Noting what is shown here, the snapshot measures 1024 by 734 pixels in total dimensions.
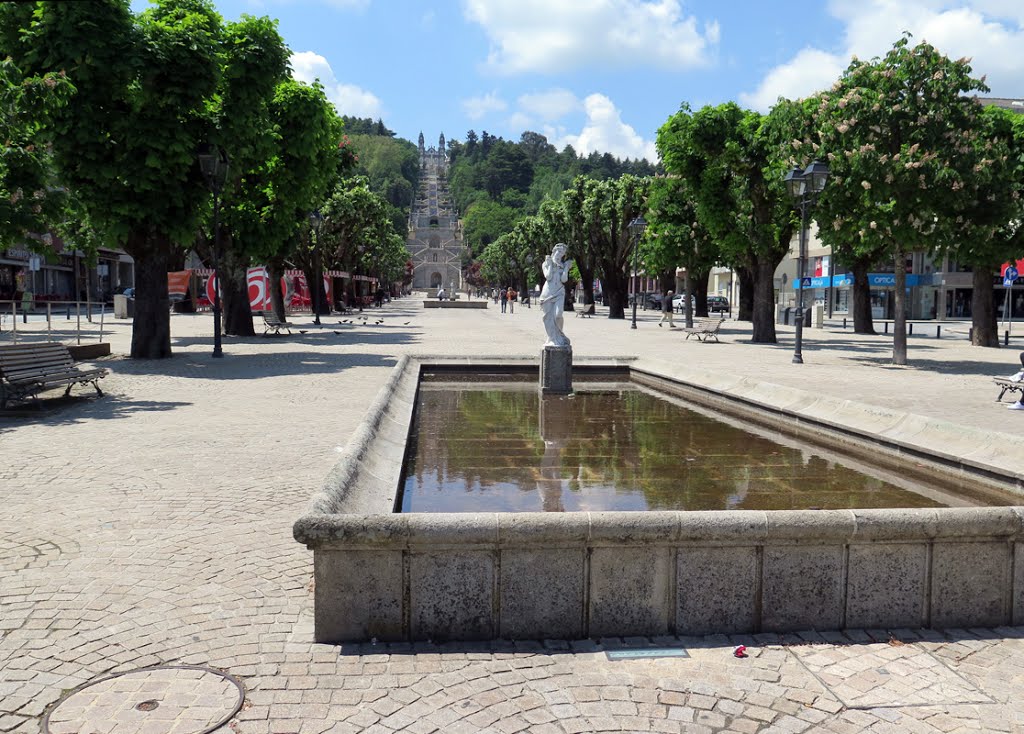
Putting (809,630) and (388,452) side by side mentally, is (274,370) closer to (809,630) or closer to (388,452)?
(388,452)

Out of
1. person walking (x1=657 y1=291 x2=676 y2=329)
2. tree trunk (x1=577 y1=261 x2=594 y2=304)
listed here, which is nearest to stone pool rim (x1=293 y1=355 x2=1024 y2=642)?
person walking (x1=657 y1=291 x2=676 y2=329)

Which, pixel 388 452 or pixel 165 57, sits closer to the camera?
pixel 388 452

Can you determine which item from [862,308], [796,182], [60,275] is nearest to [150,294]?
[796,182]

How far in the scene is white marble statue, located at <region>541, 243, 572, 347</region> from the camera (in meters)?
13.3

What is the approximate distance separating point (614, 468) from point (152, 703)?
15.9 ft

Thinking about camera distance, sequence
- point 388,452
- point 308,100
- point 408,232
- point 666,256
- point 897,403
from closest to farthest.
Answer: point 388,452 → point 897,403 → point 308,100 → point 666,256 → point 408,232

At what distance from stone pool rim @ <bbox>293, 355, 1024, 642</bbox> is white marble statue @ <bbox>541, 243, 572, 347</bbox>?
8790 millimetres

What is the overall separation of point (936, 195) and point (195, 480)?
1617 centimetres

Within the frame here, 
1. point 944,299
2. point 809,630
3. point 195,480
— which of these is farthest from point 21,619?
point 944,299

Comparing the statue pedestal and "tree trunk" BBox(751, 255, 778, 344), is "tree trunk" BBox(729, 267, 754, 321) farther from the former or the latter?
the statue pedestal

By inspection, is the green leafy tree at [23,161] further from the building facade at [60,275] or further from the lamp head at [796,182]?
the building facade at [60,275]

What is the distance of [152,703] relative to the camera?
3.55m

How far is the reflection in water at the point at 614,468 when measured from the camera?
255 inches

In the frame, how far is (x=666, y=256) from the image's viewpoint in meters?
35.3
